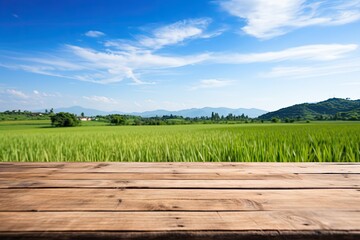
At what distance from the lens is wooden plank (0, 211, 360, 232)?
0.97 meters

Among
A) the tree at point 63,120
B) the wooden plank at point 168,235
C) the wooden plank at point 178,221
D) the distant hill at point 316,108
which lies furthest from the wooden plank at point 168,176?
the distant hill at point 316,108

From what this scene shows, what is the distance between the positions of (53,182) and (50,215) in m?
0.60

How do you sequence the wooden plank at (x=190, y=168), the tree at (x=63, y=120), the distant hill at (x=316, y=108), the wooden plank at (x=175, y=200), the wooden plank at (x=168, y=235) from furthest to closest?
1. the distant hill at (x=316, y=108)
2. the tree at (x=63, y=120)
3. the wooden plank at (x=190, y=168)
4. the wooden plank at (x=175, y=200)
5. the wooden plank at (x=168, y=235)

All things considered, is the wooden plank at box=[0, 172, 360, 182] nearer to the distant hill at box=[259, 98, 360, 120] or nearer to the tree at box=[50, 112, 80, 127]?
the tree at box=[50, 112, 80, 127]

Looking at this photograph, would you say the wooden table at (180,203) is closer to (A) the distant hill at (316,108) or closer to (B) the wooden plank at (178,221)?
(B) the wooden plank at (178,221)

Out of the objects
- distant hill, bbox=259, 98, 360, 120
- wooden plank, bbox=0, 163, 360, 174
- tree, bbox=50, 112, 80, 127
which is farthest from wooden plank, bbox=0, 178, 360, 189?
distant hill, bbox=259, 98, 360, 120

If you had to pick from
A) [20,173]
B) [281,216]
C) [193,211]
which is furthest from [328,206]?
[20,173]

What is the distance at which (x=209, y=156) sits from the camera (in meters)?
4.76

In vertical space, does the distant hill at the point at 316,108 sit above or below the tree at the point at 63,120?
above

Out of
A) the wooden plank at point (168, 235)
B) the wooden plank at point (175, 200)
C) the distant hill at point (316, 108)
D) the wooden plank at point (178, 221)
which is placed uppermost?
the distant hill at point (316, 108)

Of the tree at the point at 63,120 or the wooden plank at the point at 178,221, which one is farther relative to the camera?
the tree at the point at 63,120

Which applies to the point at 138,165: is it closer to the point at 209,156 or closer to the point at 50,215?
the point at 50,215

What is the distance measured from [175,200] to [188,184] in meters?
0.31

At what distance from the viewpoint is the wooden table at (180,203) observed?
95 cm
